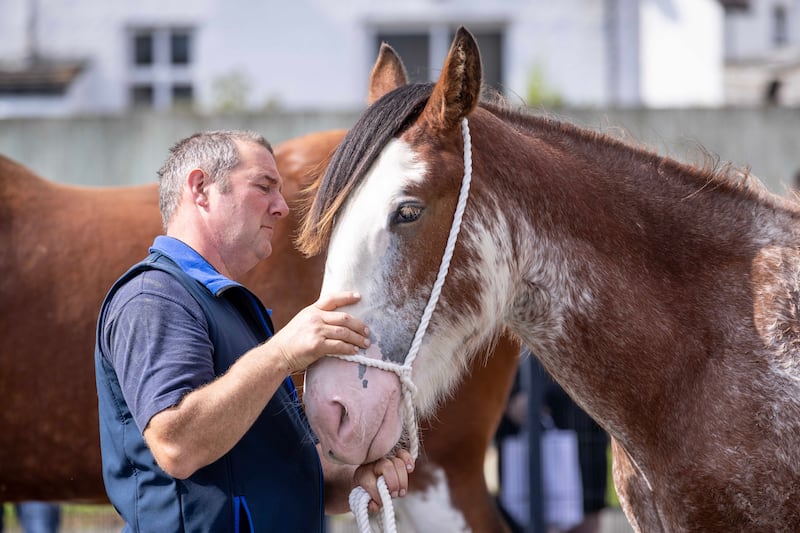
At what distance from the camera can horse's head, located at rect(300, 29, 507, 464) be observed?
84.9 inches

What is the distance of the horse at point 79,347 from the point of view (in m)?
3.74

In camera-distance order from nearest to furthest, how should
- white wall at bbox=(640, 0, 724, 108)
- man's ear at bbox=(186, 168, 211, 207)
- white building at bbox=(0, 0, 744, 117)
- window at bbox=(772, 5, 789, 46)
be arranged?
man's ear at bbox=(186, 168, 211, 207) < white building at bbox=(0, 0, 744, 117) < white wall at bbox=(640, 0, 724, 108) < window at bbox=(772, 5, 789, 46)

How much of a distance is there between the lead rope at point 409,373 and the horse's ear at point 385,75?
2.00 ft

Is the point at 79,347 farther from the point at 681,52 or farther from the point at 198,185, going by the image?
the point at 681,52

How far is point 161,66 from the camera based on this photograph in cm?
1378

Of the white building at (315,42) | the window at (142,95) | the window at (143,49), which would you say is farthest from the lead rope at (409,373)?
the window at (143,49)

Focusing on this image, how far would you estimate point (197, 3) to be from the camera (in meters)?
13.6

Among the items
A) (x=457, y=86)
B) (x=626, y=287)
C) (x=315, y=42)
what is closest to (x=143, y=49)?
(x=315, y=42)

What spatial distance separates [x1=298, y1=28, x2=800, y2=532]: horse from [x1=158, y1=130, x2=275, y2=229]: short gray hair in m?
0.24

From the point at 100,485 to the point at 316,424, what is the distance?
6.52 ft

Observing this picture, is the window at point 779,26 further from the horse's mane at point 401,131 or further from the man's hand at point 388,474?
the man's hand at point 388,474

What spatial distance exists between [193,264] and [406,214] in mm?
534

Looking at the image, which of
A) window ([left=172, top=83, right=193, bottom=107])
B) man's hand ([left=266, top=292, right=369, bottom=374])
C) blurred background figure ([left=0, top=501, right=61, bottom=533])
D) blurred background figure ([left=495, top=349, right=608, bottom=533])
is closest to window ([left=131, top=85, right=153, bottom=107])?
window ([left=172, top=83, right=193, bottom=107])

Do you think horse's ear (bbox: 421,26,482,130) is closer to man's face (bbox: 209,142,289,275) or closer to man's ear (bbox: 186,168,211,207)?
man's face (bbox: 209,142,289,275)
